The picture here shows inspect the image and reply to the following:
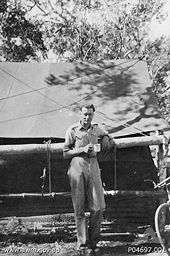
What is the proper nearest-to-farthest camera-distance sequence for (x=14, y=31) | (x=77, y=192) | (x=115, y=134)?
1. (x=77, y=192)
2. (x=115, y=134)
3. (x=14, y=31)

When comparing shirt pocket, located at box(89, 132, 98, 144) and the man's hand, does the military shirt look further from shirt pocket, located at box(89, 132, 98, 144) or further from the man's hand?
the man's hand

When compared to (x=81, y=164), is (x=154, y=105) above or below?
above

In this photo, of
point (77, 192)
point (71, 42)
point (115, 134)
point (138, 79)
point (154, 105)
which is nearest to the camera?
point (77, 192)

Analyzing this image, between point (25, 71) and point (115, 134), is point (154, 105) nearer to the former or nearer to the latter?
point (115, 134)

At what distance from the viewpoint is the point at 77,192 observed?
5.71 metres

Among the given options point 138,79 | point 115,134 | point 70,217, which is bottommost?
point 70,217

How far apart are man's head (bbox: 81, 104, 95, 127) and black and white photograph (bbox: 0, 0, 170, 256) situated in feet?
0.04

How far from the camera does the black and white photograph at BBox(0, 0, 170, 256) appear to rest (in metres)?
5.80

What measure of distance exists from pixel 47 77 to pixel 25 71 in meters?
0.53

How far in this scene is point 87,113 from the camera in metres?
5.73

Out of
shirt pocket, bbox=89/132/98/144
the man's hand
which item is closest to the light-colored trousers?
the man's hand

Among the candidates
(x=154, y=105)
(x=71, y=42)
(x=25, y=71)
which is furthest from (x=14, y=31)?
(x=154, y=105)

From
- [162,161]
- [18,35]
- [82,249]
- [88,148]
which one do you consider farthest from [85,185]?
[18,35]

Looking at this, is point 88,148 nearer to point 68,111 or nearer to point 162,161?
point 162,161
